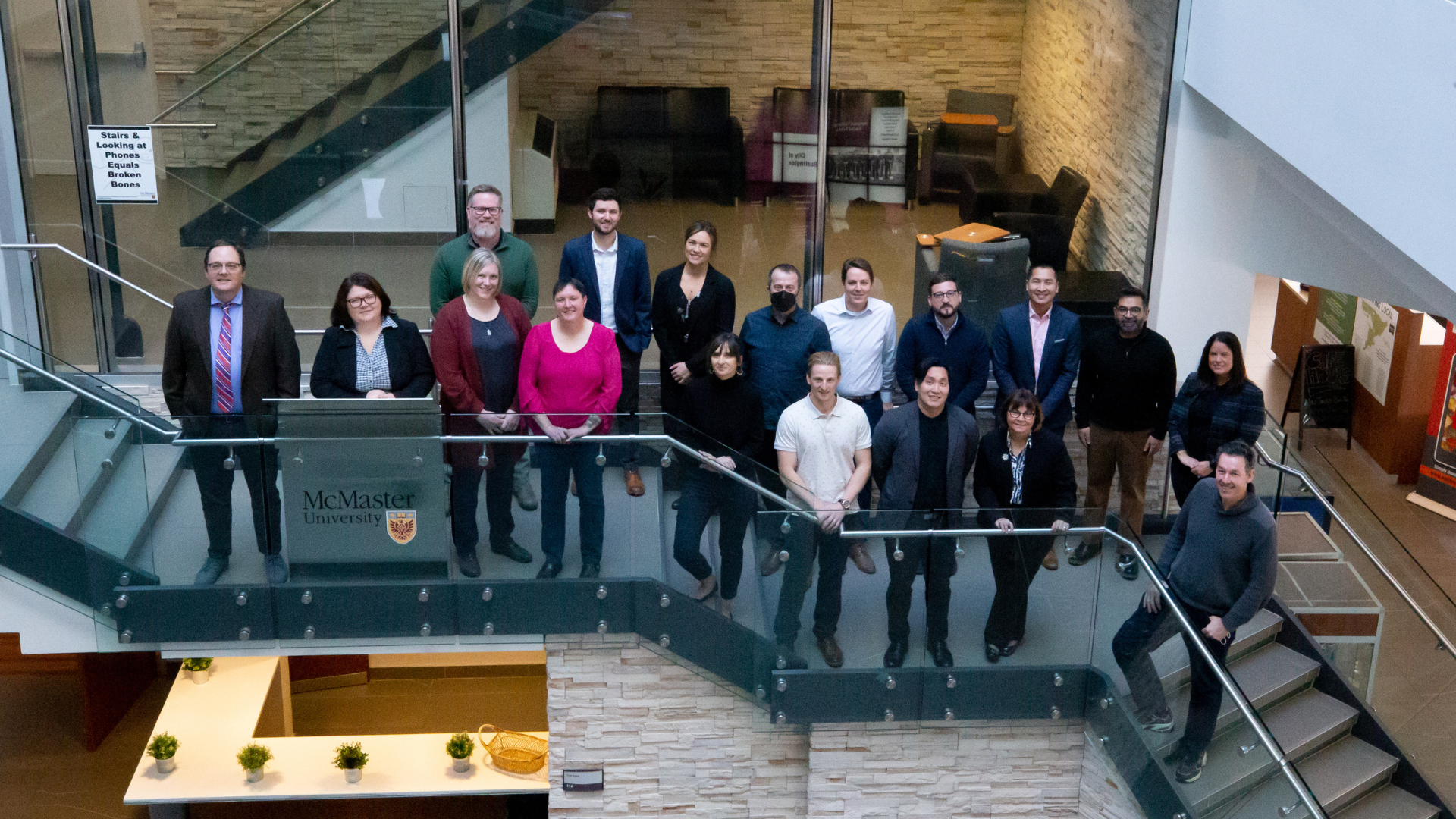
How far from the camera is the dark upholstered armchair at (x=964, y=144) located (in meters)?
9.00

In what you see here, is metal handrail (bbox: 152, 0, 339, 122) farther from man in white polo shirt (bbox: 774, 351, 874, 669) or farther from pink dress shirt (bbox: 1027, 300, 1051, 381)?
pink dress shirt (bbox: 1027, 300, 1051, 381)

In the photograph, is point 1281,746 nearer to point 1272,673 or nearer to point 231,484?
point 1272,673

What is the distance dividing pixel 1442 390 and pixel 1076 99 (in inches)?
245

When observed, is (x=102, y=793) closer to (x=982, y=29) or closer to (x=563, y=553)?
(x=563, y=553)

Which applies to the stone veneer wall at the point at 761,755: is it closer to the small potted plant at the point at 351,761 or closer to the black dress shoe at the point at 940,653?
the black dress shoe at the point at 940,653

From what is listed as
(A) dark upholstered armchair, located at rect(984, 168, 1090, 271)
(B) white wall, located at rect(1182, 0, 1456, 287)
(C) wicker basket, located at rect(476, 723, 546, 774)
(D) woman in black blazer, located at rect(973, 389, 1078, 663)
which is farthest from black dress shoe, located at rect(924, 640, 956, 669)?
(A) dark upholstered armchair, located at rect(984, 168, 1090, 271)

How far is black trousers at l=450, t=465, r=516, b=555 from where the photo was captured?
6.84m

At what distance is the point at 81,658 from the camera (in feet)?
32.9

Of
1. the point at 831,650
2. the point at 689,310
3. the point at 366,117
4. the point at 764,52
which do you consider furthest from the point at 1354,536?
the point at 366,117

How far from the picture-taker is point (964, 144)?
9.08m

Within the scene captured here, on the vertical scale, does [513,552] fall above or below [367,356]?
below

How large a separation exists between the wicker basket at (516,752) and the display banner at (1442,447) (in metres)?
9.08

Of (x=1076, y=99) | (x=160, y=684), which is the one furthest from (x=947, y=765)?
(x=160, y=684)

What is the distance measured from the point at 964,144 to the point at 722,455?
346 centimetres
